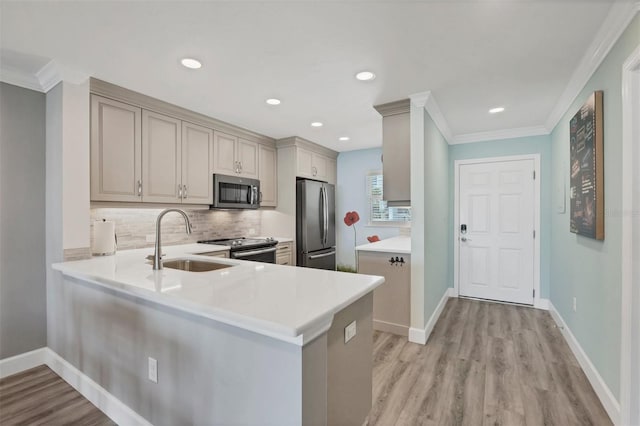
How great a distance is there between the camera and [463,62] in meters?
2.21

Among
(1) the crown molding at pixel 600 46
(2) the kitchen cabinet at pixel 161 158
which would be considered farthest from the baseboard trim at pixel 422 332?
(2) the kitchen cabinet at pixel 161 158

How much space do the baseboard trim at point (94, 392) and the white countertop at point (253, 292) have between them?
747mm

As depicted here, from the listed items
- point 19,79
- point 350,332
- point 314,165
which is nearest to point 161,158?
point 19,79

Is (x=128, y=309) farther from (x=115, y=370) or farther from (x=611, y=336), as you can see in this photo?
(x=611, y=336)

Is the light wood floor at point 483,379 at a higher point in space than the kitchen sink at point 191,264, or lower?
lower

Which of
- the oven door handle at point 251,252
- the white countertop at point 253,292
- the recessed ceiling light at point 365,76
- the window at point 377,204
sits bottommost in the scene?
the oven door handle at point 251,252

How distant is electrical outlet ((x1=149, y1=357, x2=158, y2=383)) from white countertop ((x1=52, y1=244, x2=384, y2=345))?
358mm

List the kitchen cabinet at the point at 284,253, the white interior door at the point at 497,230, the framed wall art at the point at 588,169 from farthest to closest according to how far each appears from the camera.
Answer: the kitchen cabinet at the point at 284,253 < the white interior door at the point at 497,230 < the framed wall art at the point at 588,169

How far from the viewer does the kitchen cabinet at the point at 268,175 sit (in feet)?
14.0

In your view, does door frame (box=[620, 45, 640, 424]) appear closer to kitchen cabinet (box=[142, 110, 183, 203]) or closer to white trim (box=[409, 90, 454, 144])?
white trim (box=[409, 90, 454, 144])

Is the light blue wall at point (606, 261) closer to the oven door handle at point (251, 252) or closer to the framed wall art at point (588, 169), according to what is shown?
the framed wall art at point (588, 169)

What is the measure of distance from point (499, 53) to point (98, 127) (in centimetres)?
317

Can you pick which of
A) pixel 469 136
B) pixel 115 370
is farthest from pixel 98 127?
pixel 469 136

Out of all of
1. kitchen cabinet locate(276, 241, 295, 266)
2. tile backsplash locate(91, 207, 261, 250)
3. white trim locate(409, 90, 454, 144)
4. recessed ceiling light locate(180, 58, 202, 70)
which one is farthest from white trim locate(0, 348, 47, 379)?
white trim locate(409, 90, 454, 144)
